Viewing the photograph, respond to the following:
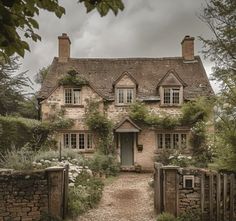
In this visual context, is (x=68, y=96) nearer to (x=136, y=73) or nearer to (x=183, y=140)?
(x=136, y=73)

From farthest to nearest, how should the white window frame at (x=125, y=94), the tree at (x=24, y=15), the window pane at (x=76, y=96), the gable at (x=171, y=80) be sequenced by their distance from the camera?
the white window frame at (x=125, y=94) → the window pane at (x=76, y=96) → the gable at (x=171, y=80) → the tree at (x=24, y=15)

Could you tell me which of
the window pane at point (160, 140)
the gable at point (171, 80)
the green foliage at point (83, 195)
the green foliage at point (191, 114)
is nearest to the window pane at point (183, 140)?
the green foliage at point (191, 114)

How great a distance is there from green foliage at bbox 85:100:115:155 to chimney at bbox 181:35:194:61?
8644 mm

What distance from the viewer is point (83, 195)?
13.6 m

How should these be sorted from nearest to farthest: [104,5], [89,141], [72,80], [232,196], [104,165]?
[104,5] < [232,196] < [104,165] < [89,141] < [72,80]

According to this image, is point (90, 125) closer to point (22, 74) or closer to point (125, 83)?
point (125, 83)

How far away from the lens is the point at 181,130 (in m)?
24.7

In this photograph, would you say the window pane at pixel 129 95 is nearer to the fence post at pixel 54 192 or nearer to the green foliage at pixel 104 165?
the green foliage at pixel 104 165

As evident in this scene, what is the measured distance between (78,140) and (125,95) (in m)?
4.36

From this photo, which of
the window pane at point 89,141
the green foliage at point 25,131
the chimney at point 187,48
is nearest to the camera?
the green foliage at point 25,131

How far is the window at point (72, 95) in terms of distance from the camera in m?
25.3

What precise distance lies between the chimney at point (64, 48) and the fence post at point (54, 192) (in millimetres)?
17864

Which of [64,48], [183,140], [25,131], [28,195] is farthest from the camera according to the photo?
[64,48]

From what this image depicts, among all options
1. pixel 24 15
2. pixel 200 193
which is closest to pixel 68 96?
pixel 200 193
